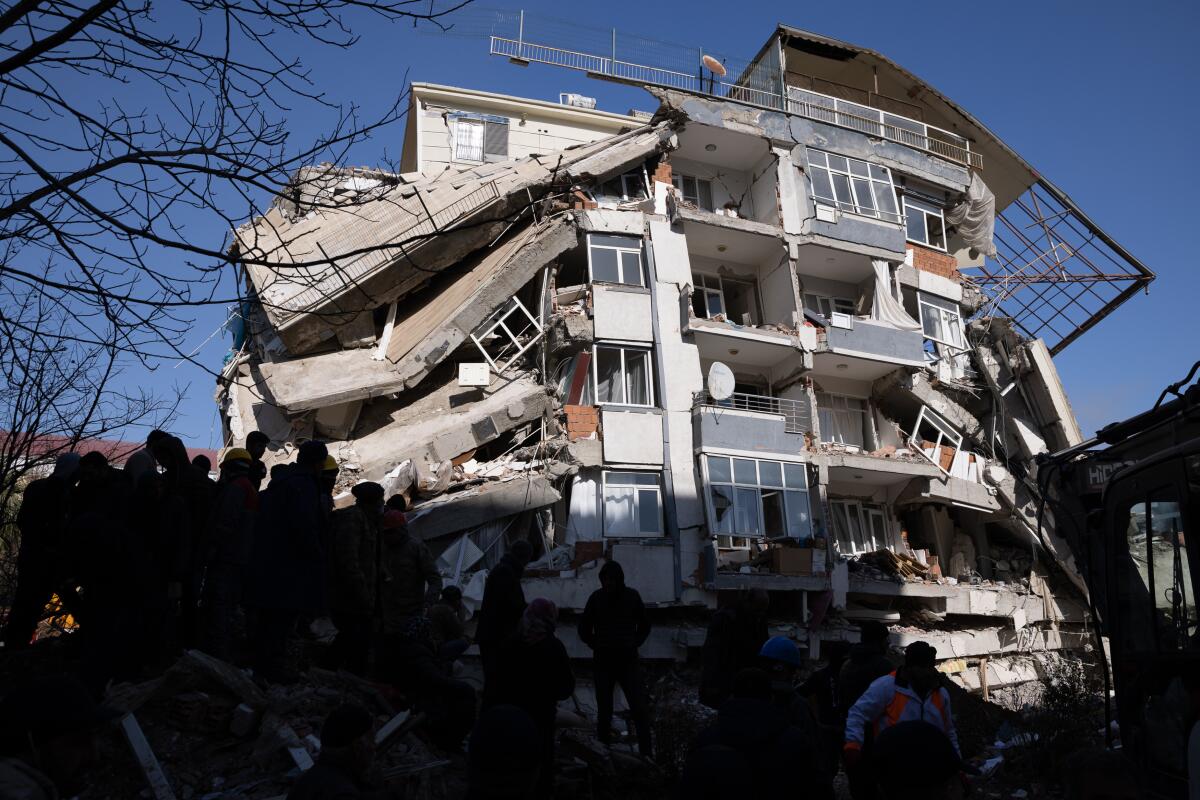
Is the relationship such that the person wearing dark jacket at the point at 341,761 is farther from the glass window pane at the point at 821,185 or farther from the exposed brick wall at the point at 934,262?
the exposed brick wall at the point at 934,262

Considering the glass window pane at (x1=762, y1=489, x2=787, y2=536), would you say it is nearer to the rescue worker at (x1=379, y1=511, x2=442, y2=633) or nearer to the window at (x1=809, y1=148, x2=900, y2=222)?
the window at (x1=809, y1=148, x2=900, y2=222)

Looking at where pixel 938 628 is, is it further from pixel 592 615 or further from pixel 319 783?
pixel 319 783

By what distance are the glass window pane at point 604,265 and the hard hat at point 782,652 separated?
16.0 m

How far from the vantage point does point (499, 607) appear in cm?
699

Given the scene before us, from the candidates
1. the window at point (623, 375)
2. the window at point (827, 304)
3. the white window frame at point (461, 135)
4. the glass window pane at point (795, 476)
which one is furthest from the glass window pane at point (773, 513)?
the white window frame at point (461, 135)

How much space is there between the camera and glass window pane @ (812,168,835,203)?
24.4 m

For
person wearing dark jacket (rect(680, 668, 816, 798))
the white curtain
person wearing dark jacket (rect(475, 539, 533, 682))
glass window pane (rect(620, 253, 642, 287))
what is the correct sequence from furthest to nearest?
the white curtain
glass window pane (rect(620, 253, 642, 287))
person wearing dark jacket (rect(475, 539, 533, 682))
person wearing dark jacket (rect(680, 668, 816, 798))

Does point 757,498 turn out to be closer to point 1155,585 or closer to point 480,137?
point 480,137

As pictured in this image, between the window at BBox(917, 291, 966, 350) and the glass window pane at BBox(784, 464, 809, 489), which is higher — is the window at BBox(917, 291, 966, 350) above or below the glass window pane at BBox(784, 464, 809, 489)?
above

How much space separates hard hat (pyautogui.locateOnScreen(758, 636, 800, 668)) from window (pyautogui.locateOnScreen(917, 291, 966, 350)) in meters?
21.2

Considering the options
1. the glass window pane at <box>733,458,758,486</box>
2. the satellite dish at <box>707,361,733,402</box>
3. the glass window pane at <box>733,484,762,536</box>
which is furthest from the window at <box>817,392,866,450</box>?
the glass window pane at <box>733,484,762,536</box>

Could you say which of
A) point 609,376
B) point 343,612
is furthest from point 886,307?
point 343,612

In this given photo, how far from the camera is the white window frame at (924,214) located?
2645 cm

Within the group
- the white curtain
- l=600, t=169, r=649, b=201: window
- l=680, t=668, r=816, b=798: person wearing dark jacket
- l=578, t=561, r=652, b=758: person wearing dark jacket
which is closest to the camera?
l=680, t=668, r=816, b=798: person wearing dark jacket
